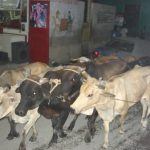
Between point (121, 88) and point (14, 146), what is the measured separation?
2324 mm

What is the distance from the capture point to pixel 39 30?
595 inches

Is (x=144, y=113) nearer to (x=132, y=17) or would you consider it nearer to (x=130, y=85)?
(x=130, y=85)

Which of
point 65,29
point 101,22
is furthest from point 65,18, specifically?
point 101,22

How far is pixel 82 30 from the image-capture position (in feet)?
57.7

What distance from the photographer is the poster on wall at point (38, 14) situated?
14711 millimetres

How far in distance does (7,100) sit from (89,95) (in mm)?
1508

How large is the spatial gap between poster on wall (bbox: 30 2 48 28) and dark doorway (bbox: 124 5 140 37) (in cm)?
852

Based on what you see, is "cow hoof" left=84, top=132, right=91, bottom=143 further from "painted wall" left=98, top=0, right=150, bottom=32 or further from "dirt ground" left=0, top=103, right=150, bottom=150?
"painted wall" left=98, top=0, right=150, bottom=32

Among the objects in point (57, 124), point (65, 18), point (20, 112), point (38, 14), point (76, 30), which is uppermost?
point (38, 14)

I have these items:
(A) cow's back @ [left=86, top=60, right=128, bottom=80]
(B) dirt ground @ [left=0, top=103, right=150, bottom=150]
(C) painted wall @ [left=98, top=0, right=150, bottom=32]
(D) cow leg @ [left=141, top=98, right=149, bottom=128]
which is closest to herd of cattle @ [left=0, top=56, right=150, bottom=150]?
(B) dirt ground @ [left=0, top=103, right=150, bottom=150]

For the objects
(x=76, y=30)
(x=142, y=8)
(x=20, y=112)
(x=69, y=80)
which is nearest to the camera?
(x=20, y=112)

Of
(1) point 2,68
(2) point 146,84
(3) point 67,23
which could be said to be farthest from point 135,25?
(2) point 146,84

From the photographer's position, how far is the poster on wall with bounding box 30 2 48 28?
14.7 m

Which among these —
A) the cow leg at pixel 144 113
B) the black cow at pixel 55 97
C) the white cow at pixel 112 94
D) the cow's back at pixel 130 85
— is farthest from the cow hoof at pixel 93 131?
the cow leg at pixel 144 113
